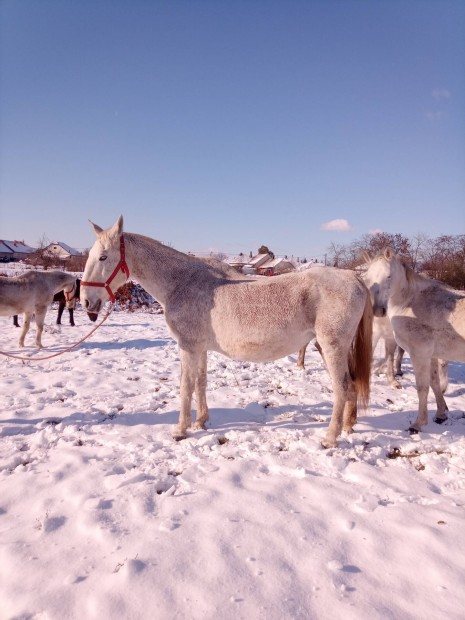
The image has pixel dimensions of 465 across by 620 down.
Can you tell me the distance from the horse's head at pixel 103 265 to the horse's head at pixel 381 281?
338 cm

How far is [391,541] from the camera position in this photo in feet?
8.28

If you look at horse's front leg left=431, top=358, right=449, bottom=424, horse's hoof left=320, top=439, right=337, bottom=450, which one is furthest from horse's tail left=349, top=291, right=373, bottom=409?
horse's front leg left=431, top=358, right=449, bottom=424

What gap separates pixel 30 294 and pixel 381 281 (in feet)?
29.6

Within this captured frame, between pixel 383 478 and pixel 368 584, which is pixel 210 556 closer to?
pixel 368 584

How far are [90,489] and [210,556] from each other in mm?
1425

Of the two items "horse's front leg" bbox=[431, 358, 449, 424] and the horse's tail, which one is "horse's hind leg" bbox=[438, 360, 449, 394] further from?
the horse's tail

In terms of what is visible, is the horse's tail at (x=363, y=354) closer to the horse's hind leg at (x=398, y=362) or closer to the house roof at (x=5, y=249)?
the horse's hind leg at (x=398, y=362)

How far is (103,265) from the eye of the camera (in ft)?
14.2

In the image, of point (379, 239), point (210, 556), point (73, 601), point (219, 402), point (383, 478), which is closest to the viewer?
point (73, 601)

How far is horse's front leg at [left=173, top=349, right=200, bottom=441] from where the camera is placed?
435cm

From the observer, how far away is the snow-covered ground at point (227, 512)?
6.67ft

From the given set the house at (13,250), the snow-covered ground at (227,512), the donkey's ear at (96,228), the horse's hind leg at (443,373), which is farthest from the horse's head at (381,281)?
the house at (13,250)

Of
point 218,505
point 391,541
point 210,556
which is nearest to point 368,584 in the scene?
point 391,541

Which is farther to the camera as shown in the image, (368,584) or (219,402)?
(219,402)
